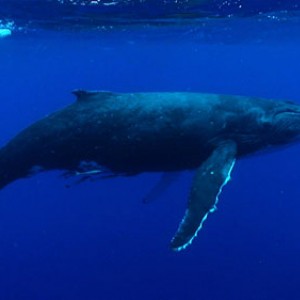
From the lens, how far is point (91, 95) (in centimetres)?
1032

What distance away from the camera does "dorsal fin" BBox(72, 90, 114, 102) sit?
33.6 ft

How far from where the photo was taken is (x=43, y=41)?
41.0 metres

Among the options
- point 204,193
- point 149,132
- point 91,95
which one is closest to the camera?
point 204,193

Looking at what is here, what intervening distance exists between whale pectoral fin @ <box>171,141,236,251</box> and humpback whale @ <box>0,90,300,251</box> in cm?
22

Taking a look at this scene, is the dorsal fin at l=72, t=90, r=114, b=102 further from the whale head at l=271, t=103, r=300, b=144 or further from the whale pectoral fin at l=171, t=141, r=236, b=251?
the whale head at l=271, t=103, r=300, b=144

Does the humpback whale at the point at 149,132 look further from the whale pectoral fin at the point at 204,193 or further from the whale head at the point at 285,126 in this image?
the whale pectoral fin at the point at 204,193

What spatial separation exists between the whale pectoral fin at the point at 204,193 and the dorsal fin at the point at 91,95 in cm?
262

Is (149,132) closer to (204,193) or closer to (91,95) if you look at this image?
(91,95)

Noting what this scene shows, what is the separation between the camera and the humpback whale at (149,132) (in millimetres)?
9992

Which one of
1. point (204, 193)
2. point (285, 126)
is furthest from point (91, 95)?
point (285, 126)

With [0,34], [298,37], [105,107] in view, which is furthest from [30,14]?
[298,37]

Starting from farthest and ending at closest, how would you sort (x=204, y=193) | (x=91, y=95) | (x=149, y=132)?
(x=91, y=95)
(x=149, y=132)
(x=204, y=193)

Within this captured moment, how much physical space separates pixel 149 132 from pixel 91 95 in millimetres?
1547

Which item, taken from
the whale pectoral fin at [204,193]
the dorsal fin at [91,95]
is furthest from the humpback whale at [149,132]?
the whale pectoral fin at [204,193]
